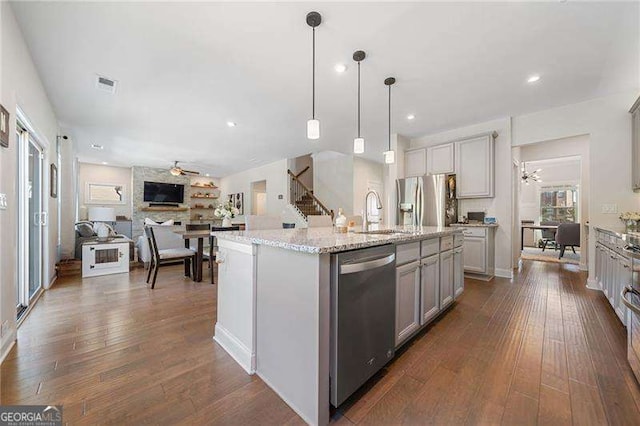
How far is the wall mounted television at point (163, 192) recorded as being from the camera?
8.51 metres

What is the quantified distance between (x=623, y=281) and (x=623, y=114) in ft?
8.65

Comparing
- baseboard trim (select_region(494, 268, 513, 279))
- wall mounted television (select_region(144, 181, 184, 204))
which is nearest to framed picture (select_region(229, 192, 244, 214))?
wall mounted television (select_region(144, 181, 184, 204))

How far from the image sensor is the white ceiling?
2.01m

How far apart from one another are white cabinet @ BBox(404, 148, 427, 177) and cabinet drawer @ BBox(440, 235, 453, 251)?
2587mm

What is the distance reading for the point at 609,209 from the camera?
3402mm

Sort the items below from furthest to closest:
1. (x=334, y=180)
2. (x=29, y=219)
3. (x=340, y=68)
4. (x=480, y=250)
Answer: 1. (x=334, y=180)
2. (x=480, y=250)
3. (x=29, y=219)
4. (x=340, y=68)

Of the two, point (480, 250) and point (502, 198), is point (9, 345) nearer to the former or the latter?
point (480, 250)

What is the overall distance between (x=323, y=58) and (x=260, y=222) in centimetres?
180

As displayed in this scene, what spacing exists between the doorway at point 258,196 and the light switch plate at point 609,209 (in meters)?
8.06

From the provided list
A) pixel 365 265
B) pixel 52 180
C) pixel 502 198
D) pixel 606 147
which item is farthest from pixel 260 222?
pixel 606 147

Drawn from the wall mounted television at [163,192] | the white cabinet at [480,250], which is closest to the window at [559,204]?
the white cabinet at [480,250]

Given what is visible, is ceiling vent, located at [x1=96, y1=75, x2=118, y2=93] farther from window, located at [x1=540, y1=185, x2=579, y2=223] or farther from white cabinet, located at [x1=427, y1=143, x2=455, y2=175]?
window, located at [x1=540, y1=185, x2=579, y2=223]

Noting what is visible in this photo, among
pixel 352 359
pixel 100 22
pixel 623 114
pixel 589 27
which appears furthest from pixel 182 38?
pixel 623 114

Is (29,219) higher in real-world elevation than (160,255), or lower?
higher
